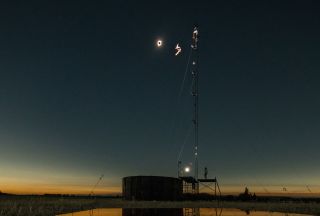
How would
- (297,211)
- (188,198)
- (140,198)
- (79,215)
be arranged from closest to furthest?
1. (79,215)
2. (297,211)
3. (140,198)
4. (188,198)

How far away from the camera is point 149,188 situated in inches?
2179

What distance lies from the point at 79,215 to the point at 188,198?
3468 centimetres

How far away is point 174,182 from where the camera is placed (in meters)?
57.9

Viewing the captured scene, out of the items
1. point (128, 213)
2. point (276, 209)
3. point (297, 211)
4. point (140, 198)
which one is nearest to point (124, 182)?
point (140, 198)

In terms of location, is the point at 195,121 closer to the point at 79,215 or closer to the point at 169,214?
the point at 169,214

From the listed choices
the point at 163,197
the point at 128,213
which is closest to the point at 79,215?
the point at 128,213

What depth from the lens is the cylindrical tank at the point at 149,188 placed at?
55.4 meters

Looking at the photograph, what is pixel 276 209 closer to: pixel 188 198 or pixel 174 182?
pixel 174 182

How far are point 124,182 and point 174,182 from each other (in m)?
7.03

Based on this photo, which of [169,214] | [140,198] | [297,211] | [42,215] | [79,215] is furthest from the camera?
[140,198]

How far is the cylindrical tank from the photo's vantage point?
55375 millimetres

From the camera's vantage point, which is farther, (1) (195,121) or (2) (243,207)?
(1) (195,121)

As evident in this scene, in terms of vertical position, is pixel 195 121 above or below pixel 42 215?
above

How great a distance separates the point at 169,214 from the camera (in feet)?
130
